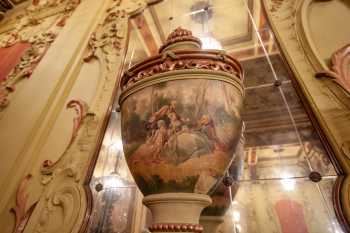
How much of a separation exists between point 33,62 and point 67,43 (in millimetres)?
270

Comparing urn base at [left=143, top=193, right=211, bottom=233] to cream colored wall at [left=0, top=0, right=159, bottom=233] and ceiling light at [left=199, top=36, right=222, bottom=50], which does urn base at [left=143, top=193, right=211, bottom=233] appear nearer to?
cream colored wall at [left=0, top=0, right=159, bottom=233]

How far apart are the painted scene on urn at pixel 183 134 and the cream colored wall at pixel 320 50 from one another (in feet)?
1.01

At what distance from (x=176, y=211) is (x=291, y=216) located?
35 cm

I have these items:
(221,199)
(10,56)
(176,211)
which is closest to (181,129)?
(176,211)

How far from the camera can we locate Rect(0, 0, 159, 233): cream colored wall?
862 mm

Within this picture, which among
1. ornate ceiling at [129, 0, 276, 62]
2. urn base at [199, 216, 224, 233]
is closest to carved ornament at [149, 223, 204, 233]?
urn base at [199, 216, 224, 233]

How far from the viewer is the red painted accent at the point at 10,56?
160 cm

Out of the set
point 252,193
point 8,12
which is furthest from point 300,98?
point 8,12

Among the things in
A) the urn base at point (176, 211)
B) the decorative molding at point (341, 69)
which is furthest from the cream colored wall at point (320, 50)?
the urn base at point (176, 211)

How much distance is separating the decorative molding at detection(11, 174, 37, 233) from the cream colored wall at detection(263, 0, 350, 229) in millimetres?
1005

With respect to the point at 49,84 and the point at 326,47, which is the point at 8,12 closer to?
the point at 49,84

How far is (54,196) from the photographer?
876 millimetres

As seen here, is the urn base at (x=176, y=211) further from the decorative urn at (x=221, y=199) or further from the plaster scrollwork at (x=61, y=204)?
the plaster scrollwork at (x=61, y=204)

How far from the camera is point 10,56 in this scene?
5.65 feet
